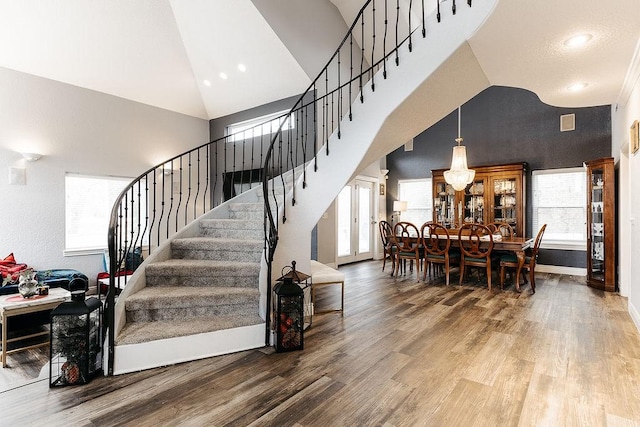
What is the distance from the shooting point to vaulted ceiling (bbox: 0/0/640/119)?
8.12 feet

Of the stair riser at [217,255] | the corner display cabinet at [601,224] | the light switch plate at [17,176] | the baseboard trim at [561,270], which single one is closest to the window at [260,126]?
the light switch plate at [17,176]

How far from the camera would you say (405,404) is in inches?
79.4

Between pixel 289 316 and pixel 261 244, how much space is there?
2.82 ft

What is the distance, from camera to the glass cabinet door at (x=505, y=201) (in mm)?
6684

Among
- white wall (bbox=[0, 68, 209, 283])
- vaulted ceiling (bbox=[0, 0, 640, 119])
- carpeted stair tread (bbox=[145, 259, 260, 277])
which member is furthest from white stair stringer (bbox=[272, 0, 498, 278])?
white wall (bbox=[0, 68, 209, 283])

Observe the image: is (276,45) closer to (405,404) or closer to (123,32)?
(123,32)

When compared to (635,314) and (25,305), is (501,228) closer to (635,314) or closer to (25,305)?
(635,314)

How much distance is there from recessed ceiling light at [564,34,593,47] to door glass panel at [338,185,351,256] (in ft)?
16.3

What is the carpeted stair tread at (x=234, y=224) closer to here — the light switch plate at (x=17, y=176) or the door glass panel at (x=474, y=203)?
the light switch plate at (x=17, y=176)

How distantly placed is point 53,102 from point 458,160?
6.48 m

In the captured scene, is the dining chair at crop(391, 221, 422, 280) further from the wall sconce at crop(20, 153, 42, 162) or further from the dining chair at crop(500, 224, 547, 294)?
the wall sconce at crop(20, 153, 42, 162)

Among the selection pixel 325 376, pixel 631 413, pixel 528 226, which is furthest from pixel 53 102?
pixel 528 226

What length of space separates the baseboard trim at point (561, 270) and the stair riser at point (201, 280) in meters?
6.10

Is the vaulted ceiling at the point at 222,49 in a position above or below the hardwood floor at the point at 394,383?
above
